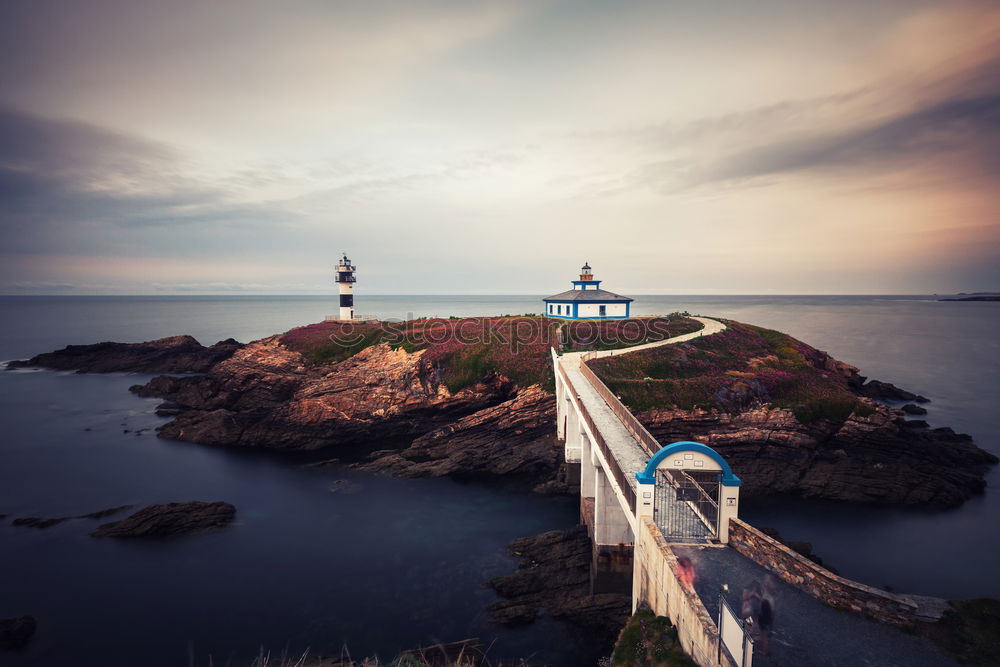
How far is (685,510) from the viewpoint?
14516 mm

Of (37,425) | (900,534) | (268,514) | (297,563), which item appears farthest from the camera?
(37,425)

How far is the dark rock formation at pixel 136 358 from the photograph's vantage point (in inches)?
2549

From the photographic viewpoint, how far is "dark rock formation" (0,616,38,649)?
52.4ft

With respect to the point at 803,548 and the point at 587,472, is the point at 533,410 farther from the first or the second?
the point at 803,548

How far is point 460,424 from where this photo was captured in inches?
1394

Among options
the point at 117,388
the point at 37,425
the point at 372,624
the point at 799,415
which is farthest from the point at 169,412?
the point at 799,415

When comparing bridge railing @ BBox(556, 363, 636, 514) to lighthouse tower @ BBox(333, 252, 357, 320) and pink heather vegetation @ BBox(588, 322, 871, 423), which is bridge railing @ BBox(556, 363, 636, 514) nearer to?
pink heather vegetation @ BBox(588, 322, 871, 423)

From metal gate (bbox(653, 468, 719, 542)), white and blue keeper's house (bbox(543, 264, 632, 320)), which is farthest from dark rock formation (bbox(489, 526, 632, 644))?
white and blue keeper's house (bbox(543, 264, 632, 320))

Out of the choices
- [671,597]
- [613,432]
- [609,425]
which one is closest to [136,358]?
[609,425]

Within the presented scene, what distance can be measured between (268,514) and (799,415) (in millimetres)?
34706

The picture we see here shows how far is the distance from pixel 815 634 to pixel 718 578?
208 cm

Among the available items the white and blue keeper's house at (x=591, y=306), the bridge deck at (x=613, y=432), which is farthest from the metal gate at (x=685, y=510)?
the white and blue keeper's house at (x=591, y=306)

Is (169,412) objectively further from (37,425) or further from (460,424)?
(460,424)

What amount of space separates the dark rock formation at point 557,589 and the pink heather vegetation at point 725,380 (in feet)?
48.1
